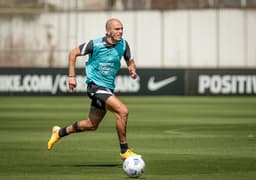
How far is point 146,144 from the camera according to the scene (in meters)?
18.5

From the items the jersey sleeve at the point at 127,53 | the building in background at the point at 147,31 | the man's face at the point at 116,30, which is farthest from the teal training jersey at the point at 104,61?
the building in background at the point at 147,31

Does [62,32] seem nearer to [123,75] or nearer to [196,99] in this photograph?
[123,75]

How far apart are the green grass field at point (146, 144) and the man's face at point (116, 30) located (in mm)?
1982

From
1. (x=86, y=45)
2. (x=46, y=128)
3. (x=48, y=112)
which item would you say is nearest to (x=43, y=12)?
(x=48, y=112)

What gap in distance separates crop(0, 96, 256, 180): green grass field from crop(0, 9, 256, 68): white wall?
19.3 metres

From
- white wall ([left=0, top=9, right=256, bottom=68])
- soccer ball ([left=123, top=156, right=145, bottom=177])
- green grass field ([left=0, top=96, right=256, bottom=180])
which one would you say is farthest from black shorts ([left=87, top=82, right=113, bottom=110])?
white wall ([left=0, top=9, right=256, bottom=68])

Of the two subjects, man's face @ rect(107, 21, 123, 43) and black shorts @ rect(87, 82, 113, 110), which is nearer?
man's face @ rect(107, 21, 123, 43)

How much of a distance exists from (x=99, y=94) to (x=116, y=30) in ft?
→ 3.44

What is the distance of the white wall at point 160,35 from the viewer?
53344 mm

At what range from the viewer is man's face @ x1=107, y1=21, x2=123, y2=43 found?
46.6 ft

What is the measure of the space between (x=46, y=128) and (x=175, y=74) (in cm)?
1883

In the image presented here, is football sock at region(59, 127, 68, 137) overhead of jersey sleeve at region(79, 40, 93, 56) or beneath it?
beneath

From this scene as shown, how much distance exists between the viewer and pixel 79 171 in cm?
1367

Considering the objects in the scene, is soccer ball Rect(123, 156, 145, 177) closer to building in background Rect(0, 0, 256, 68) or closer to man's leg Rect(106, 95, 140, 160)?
man's leg Rect(106, 95, 140, 160)
